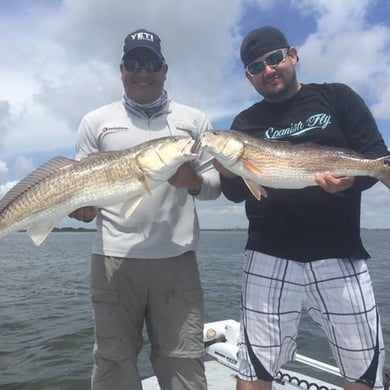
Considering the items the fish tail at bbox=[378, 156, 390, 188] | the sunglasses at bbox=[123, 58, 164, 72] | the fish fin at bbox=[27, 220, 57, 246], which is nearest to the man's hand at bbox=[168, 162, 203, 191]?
the sunglasses at bbox=[123, 58, 164, 72]

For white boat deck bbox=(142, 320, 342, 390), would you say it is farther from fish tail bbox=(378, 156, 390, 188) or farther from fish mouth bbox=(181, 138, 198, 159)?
fish mouth bbox=(181, 138, 198, 159)

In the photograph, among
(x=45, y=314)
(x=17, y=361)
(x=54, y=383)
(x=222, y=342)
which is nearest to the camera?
(x=222, y=342)

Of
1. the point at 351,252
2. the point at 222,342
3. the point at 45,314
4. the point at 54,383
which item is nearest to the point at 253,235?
the point at 351,252

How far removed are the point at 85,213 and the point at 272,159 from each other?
1957mm

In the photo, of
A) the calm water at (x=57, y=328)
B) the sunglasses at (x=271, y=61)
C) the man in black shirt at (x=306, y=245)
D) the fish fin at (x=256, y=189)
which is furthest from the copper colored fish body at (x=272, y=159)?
the calm water at (x=57, y=328)

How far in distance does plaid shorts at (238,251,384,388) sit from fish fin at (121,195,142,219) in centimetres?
128

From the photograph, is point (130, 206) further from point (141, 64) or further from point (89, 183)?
point (141, 64)

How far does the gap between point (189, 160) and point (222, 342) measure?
4.43 meters

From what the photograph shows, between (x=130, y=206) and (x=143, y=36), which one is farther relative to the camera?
(x=143, y=36)

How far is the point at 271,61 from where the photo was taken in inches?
175

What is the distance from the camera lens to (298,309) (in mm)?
4246

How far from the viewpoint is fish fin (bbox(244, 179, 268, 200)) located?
14.1ft

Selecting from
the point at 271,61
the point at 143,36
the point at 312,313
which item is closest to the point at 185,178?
the point at 271,61

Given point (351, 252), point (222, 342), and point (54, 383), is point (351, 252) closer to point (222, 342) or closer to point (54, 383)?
point (222, 342)
